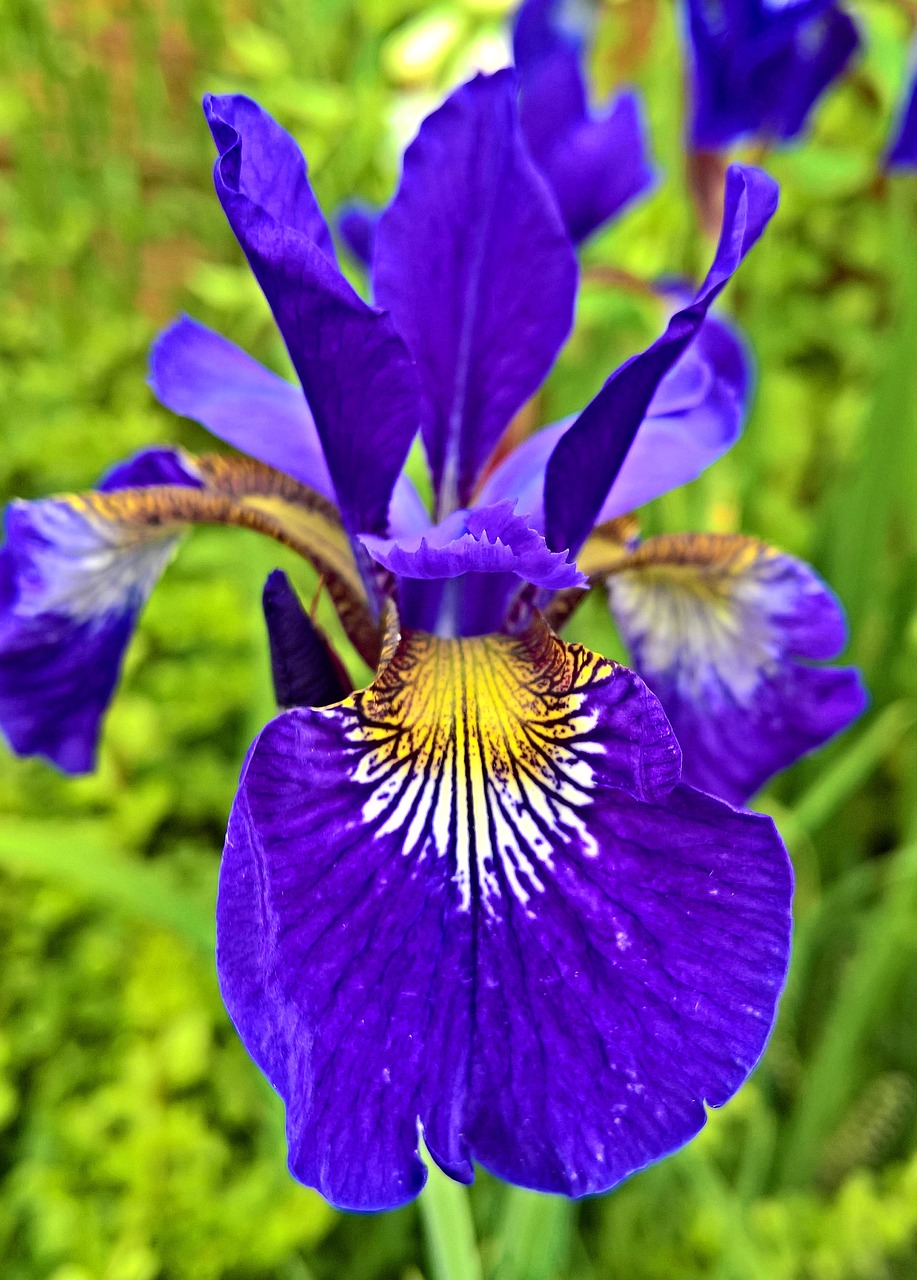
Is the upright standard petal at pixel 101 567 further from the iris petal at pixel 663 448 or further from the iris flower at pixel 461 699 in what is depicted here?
the iris petal at pixel 663 448

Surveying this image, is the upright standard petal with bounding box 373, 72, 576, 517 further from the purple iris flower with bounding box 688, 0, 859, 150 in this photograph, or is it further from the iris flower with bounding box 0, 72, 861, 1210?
the purple iris flower with bounding box 688, 0, 859, 150

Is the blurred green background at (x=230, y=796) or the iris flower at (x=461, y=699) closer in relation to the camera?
the iris flower at (x=461, y=699)

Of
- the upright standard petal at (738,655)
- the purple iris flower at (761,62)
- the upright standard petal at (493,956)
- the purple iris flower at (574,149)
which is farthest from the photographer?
the purple iris flower at (761,62)

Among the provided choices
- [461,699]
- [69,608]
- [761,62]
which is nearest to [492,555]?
[461,699]

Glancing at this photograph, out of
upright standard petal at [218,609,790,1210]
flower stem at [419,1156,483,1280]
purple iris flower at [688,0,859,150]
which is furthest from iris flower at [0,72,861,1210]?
purple iris flower at [688,0,859,150]

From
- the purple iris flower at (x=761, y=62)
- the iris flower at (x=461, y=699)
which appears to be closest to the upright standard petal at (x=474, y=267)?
the iris flower at (x=461, y=699)

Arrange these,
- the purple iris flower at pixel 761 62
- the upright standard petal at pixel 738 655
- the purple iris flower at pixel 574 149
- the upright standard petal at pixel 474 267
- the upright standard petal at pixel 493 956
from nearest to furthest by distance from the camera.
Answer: the upright standard petal at pixel 493 956
the upright standard petal at pixel 474 267
the upright standard petal at pixel 738 655
the purple iris flower at pixel 574 149
the purple iris flower at pixel 761 62
